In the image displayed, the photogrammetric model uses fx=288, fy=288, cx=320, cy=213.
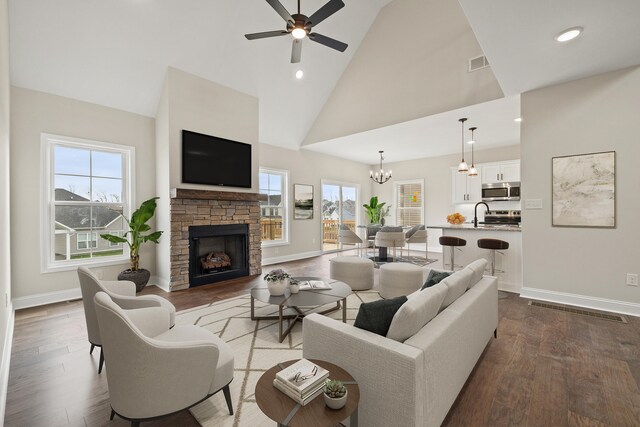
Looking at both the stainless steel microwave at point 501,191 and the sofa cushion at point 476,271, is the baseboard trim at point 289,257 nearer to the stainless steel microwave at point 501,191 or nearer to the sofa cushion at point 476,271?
the stainless steel microwave at point 501,191

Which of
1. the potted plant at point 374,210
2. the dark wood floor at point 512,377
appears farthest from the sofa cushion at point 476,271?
the potted plant at point 374,210

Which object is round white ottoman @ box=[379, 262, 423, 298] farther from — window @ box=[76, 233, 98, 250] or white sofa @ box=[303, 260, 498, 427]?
window @ box=[76, 233, 98, 250]

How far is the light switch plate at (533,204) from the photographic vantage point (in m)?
3.92

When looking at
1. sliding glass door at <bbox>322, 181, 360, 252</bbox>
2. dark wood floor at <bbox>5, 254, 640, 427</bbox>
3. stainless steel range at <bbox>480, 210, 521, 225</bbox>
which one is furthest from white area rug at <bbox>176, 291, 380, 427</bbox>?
stainless steel range at <bbox>480, 210, 521, 225</bbox>

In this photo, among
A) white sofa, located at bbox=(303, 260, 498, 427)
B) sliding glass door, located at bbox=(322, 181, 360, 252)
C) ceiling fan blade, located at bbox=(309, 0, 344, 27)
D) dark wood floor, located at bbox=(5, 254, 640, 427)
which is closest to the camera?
white sofa, located at bbox=(303, 260, 498, 427)

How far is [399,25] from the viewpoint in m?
5.25

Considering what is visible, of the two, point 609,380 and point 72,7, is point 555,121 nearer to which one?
point 609,380

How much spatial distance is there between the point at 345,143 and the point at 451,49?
284cm

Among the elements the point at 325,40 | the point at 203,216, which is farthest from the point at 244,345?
the point at 325,40

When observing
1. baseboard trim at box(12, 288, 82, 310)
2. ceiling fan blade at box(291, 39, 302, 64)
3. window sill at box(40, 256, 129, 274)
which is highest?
ceiling fan blade at box(291, 39, 302, 64)

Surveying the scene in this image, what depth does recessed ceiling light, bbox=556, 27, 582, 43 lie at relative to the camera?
268 centimetres

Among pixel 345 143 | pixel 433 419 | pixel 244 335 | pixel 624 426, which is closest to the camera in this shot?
pixel 433 419

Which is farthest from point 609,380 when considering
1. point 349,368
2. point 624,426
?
point 349,368

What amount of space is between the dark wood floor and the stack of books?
0.93m
